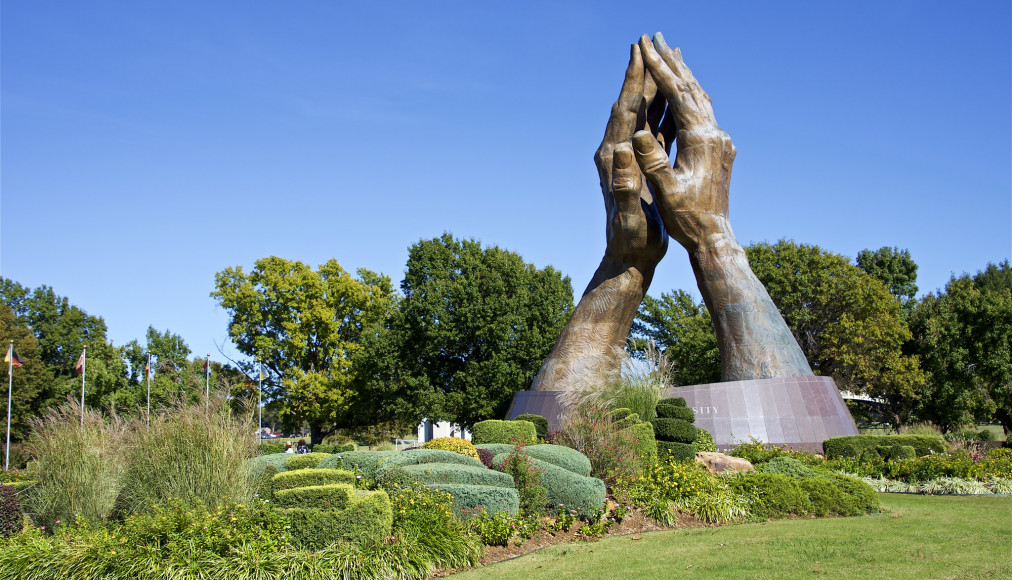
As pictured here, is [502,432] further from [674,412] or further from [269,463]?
[269,463]

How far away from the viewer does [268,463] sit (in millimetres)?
9258

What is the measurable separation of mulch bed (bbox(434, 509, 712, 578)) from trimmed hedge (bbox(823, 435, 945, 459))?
5.96 meters

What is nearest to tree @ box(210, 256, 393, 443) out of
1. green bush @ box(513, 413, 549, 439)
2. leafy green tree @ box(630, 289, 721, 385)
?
leafy green tree @ box(630, 289, 721, 385)

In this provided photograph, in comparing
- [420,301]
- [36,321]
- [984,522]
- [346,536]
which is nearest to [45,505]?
[346,536]

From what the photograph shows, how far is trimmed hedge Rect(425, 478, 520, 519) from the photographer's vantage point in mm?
8039

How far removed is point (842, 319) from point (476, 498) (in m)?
25.2

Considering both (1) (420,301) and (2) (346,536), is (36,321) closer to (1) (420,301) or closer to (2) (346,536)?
(1) (420,301)

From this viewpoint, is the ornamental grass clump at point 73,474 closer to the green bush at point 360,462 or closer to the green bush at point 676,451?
the green bush at point 360,462

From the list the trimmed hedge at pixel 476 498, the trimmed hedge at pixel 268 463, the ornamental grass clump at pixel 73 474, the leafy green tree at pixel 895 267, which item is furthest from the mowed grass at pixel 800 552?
the leafy green tree at pixel 895 267

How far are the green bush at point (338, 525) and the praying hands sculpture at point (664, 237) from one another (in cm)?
912

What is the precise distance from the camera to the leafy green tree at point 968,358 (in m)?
29.6

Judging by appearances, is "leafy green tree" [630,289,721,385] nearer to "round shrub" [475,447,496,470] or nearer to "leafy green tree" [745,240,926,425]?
"leafy green tree" [745,240,926,425]

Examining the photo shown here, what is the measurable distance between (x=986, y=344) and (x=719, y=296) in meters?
19.2

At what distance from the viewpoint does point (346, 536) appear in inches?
268
